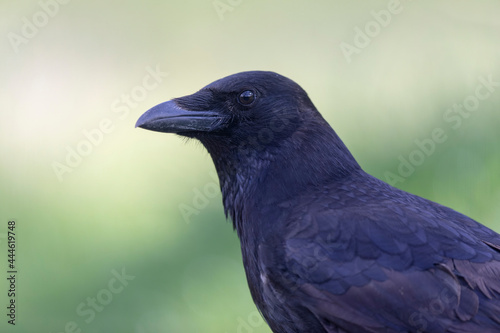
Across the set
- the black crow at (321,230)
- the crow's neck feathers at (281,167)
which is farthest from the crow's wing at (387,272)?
the crow's neck feathers at (281,167)

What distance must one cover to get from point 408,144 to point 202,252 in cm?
166

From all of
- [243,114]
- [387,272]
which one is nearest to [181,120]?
[243,114]

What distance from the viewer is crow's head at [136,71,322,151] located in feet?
10.3

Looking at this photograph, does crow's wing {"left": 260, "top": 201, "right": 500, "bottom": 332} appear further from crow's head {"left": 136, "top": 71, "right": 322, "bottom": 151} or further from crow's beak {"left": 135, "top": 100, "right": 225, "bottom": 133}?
crow's beak {"left": 135, "top": 100, "right": 225, "bottom": 133}

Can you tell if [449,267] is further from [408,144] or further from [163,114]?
[408,144]

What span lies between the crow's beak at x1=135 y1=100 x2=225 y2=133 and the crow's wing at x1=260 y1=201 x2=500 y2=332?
0.66 m

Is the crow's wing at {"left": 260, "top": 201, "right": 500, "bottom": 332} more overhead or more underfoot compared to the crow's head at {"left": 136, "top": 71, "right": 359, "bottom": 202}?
more underfoot

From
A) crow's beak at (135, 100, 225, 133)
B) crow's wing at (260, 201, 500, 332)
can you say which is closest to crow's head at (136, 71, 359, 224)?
crow's beak at (135, 100, 225, 133)

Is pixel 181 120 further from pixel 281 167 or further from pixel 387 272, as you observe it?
pixel 387 272

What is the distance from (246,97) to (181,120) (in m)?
0.32

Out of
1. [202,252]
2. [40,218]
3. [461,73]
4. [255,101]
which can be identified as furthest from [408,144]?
[40,218]

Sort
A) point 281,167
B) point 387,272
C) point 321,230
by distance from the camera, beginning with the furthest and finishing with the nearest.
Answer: point 281,167
point 321,230
point 387,272

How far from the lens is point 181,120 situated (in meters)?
3.16

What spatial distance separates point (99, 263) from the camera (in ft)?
15.8
